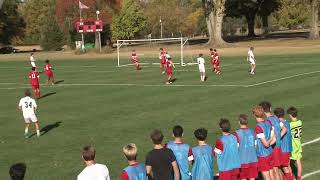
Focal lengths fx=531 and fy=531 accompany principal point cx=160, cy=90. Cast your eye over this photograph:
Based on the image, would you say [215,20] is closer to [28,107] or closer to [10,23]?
[10,23]

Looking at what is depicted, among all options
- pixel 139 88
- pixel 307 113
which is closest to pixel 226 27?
pixel 139 88

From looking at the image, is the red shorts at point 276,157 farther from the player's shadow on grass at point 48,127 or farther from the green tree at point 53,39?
the green tree at point 53,39

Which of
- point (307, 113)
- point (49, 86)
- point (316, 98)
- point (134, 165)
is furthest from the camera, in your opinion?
point (49, 86)

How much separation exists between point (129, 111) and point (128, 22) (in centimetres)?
9199

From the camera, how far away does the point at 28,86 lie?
1455 inches

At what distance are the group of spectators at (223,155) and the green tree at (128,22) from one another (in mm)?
100729

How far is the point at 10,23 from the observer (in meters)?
111

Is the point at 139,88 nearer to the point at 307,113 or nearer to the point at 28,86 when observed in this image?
the point at 28,86

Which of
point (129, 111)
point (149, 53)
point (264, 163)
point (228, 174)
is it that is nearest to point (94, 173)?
point (228, 174)

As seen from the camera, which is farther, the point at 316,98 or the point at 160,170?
the point at 316,98

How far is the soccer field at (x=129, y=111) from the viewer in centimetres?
1526

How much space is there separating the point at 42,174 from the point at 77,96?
53.0 ft

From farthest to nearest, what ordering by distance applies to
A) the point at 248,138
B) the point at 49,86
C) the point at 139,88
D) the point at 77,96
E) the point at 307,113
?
the point at 49,86
the point at 139,88
the point at 77,96
the point at 307,113
the point at 248,138

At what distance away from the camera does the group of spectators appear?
845cm
